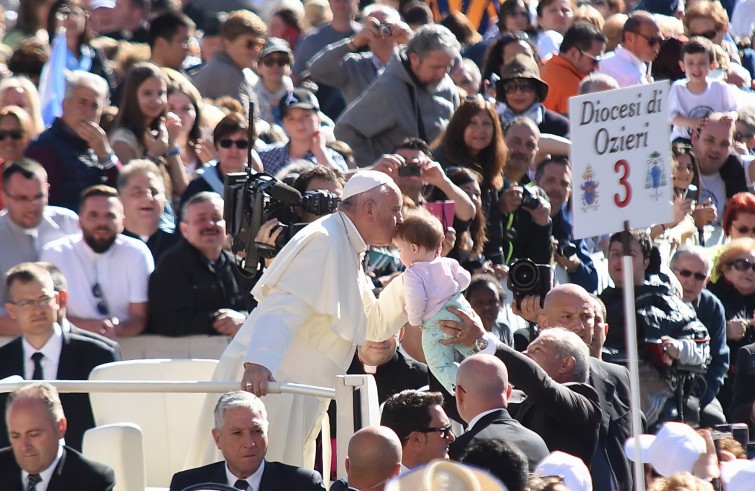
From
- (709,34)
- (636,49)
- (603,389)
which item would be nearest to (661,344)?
(603,389)

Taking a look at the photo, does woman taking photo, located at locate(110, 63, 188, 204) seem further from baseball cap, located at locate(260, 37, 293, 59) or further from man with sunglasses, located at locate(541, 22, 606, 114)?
man with sunglasses, located at locate(541, 22, 606, 114)

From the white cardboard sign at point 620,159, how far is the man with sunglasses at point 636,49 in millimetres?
7120

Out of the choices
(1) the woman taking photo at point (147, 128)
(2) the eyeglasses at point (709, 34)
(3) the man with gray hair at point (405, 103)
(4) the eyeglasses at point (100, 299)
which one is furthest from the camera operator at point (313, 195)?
(2) the eyeglasses at point (709, 34)

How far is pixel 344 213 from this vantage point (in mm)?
7895

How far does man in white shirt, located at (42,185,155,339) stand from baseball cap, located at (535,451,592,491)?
3.76 metres

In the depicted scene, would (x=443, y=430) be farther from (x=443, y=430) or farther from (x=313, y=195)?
(x=313, y=195)

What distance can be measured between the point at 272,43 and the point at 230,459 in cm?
668

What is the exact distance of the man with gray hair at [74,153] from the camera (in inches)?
413

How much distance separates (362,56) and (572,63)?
1.76m

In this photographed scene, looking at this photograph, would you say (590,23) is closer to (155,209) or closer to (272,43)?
(272,43)

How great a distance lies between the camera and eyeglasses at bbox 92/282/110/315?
9.65m

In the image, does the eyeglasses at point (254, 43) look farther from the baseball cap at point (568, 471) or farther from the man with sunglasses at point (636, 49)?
the baseball cap at point (568, 471)

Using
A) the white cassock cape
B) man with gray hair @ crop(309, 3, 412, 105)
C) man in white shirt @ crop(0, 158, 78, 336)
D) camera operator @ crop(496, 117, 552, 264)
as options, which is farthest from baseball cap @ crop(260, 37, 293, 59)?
the white cassock cape

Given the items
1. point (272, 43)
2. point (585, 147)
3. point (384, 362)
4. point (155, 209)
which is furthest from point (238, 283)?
point (272, 43)
